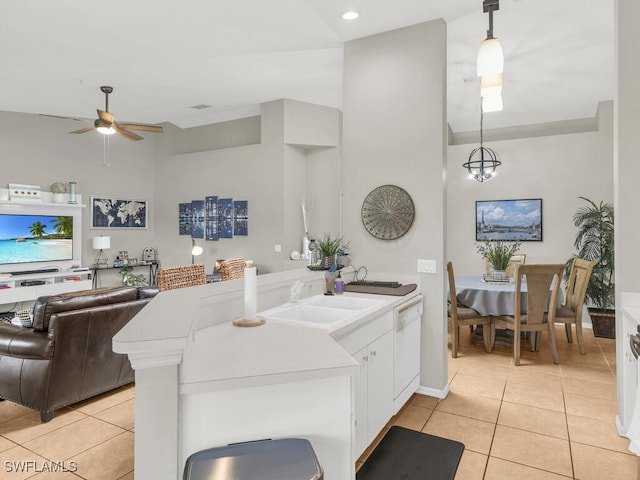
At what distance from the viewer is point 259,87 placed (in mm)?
5273

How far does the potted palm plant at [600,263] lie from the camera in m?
4.97

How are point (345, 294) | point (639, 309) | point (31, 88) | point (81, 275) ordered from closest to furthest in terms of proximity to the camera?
point (639, 309) → point (345, 294) → point (31, 88) → point (81, 275)

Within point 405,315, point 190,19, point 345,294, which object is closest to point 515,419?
point 405,315

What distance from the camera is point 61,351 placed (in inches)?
111

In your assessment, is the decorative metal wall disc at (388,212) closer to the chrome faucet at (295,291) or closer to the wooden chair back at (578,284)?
the chrome faucet at (295,291)

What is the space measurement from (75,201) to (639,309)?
305 inches

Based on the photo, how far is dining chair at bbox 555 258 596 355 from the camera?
4.24 m

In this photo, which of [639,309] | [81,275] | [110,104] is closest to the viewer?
[639,309]

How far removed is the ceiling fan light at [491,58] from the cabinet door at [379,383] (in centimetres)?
177

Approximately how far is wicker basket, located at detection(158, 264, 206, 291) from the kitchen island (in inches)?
116

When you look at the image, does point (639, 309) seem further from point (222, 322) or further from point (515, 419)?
point (222, 322)

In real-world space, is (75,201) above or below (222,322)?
above

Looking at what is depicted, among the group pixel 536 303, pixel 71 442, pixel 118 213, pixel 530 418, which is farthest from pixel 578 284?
pixel 118 213

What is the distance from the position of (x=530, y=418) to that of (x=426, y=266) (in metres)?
1.34
